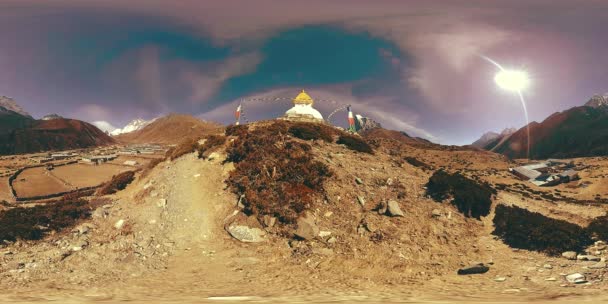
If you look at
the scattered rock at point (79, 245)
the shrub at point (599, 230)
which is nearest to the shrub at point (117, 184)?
the scattered rock at point (79, 245)

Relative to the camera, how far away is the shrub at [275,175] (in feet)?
78.9

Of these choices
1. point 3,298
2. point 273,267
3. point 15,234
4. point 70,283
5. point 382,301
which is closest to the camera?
point 382,301

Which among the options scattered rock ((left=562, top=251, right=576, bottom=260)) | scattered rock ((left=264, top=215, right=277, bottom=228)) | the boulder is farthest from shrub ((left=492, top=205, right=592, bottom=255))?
scattered rock ((left=264, top=215, right=277, bottom=228))

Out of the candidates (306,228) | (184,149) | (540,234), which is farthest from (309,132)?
(540,234)

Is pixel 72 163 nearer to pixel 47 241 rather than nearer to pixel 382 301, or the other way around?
pixel 47 241

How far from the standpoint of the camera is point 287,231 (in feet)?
72.4

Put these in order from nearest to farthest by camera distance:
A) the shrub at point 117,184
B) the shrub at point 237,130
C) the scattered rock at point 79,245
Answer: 1. the scattered rock at point 79,245
2. the shrub at point 117,184
3. the shrub at point 237,130

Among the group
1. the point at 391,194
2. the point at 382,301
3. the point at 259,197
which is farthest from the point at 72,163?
the point at 382,301

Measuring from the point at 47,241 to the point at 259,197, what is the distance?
1331 centimetres

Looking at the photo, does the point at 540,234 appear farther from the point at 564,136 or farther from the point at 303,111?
the point at 564,136

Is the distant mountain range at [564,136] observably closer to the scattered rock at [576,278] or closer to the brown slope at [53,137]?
the scattered rock at [576,278]

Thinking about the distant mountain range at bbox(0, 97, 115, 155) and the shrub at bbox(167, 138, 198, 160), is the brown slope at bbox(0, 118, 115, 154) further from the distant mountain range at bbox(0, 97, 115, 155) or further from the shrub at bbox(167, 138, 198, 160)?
the shrub at bbox(167, 138, 198, 160)

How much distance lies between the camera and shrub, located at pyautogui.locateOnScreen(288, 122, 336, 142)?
122 ft

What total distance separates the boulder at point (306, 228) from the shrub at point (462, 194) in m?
11.4
